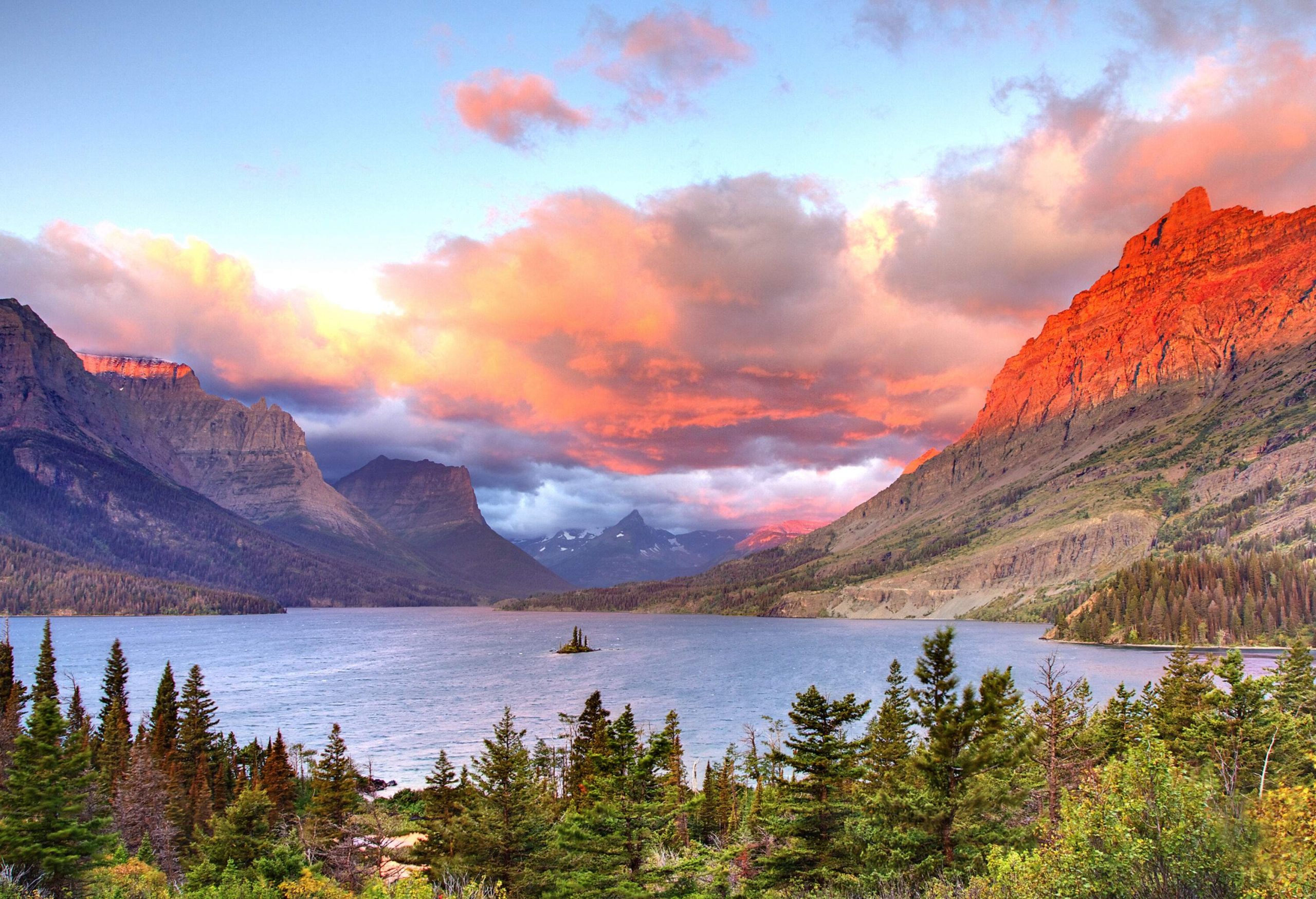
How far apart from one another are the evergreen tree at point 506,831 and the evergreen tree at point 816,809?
36.0ft

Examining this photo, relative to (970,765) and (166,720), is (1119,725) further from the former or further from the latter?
(166,720)

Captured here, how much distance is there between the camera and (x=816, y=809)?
32.4 metres

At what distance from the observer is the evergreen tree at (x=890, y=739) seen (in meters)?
35.0

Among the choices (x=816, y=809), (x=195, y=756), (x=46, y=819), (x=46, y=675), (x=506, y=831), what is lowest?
(x=195, y=756)

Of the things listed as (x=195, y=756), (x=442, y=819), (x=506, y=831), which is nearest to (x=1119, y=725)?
(x=506, y=831)

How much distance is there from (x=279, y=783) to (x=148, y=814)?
956cm

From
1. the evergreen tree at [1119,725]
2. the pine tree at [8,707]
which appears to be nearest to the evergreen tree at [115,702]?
the pine tree at [8,707]

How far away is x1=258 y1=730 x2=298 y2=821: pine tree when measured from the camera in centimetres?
6391

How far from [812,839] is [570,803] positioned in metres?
29.8

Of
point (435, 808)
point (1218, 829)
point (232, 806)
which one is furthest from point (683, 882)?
point (232, 806)

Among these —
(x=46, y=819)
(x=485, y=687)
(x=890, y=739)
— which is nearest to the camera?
(x=46, y=819)

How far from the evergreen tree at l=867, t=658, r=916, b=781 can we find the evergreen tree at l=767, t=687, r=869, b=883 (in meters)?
1.91

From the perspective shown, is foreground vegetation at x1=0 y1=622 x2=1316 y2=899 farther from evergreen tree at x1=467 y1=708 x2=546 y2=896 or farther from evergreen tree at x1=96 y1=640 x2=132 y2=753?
evergreen tree at x1=96 y1=640 x2=132 y2=753

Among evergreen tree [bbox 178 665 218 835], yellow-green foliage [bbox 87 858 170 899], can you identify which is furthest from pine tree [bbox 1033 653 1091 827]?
evergreen tree [bbox 178 665 218 835]
